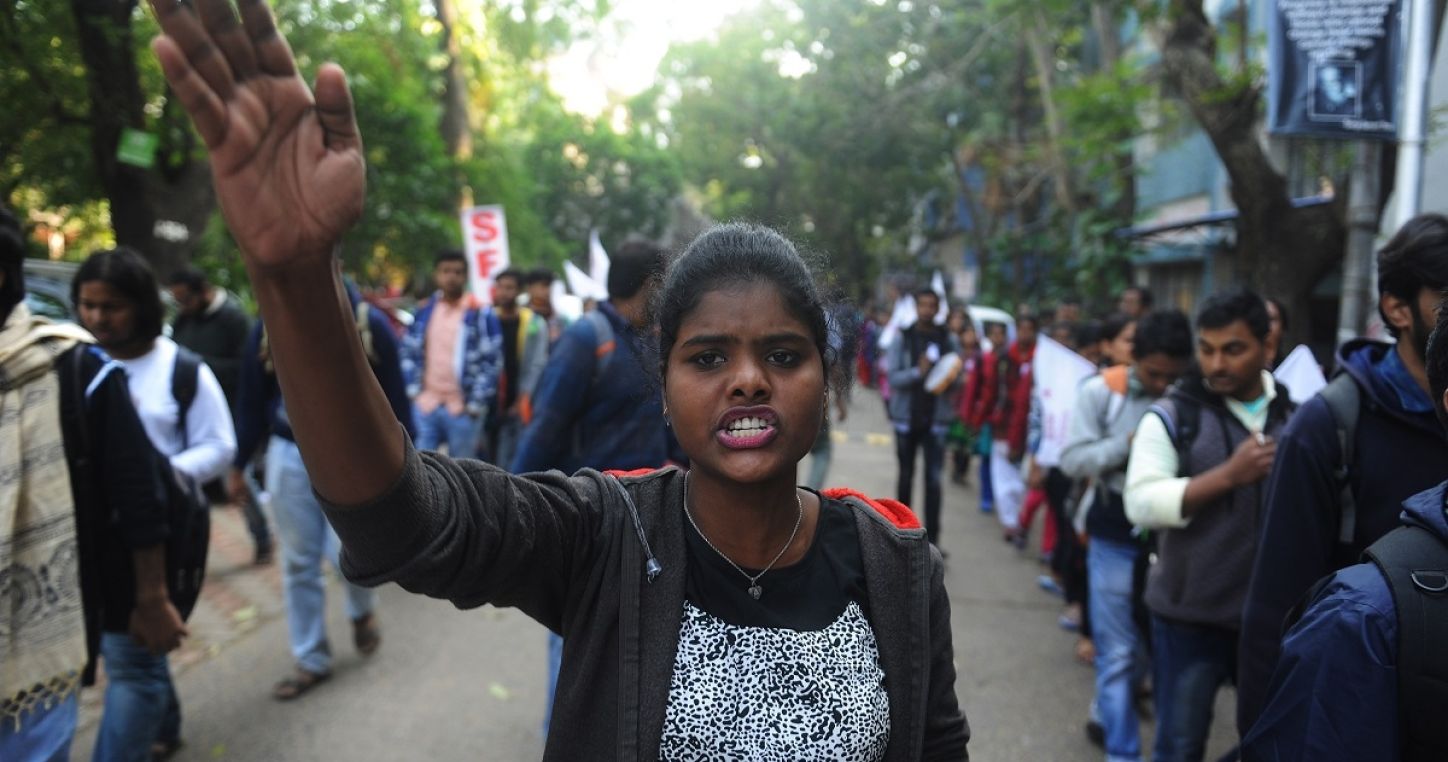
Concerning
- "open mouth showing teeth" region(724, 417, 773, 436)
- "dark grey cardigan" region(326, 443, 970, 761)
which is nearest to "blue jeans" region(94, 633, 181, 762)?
"dark grey cardigan" region(326, 443, 970, 761)

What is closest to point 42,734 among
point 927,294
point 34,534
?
point 34,534

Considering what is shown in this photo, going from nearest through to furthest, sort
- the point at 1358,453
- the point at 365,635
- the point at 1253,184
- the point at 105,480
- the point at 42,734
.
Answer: the point at 1358,453 < the point at 42,734 < the point at 105,480 < the point at 365,635 < the point at 1253,184

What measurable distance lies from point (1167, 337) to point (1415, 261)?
1.75 metres

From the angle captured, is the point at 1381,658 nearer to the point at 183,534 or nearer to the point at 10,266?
the point at 10,266

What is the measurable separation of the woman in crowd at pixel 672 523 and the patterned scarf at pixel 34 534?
1.59 meters

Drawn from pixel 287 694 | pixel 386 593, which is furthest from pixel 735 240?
pixel 386 593

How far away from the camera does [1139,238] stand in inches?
611

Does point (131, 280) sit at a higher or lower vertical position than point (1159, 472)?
higher

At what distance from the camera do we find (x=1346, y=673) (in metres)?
1.59

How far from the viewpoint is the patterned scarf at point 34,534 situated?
8.25ft

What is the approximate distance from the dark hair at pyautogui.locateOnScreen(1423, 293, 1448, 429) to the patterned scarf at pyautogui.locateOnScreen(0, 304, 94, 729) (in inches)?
118

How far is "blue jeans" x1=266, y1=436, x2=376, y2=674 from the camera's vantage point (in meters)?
4.87

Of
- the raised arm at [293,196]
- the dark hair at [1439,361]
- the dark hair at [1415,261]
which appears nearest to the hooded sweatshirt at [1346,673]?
the dark hair at [1439,361]

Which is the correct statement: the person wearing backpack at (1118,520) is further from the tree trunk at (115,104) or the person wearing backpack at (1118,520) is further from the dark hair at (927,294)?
the tree trunk at (115,104)
